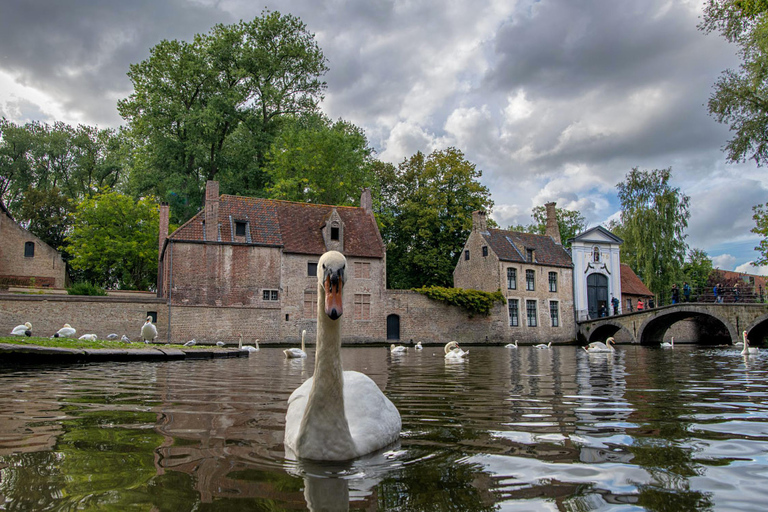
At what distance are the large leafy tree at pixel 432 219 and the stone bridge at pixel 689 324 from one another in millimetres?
12094

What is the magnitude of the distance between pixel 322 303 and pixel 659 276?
43.9 meters

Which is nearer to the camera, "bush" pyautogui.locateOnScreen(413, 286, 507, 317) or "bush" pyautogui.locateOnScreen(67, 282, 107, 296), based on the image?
"bush" pyautogui.locateOnScreen(67, 282, 107, 296)

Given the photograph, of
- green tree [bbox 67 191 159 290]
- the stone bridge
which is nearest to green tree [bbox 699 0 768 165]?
the stone bridge

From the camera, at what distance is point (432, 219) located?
42906mm

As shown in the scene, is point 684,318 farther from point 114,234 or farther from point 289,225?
point 114,234

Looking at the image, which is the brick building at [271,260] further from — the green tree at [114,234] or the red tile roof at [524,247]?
the red tile roof at [524,247]

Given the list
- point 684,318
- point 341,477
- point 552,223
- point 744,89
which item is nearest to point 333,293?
point 341,477

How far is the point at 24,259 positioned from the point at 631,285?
1875 inches

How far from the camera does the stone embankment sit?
10445 millimetres

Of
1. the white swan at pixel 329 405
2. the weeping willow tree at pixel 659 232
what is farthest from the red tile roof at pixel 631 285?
the white swan at pixel 329 405

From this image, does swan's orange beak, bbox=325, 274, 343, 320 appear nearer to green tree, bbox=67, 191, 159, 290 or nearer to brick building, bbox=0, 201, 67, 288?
green tree, bbox=67, 191, 159, 290

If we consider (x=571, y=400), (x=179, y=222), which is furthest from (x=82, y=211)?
(x=571, y=400)

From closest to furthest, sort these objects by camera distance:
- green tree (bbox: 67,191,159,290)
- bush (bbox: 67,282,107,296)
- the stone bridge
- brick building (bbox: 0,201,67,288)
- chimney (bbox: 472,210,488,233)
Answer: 1. bush (bbox: 67,282,107,296)
2. the stone bridge
3. brick building (bbox: 0,201,67,288)
4. green tree (bbox: 67,191,159,290)
5. chimney (bbox: 472,210,488,233)

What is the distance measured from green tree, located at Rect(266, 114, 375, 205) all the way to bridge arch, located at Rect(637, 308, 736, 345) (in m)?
22.2
